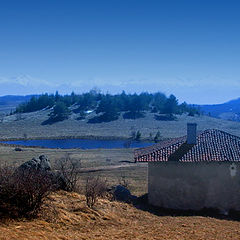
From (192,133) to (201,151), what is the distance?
1.58m

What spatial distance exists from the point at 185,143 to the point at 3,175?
38.9ft

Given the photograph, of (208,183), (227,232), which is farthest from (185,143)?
(227,232)

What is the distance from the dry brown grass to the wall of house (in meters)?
3.55

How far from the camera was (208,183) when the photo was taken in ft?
63.8

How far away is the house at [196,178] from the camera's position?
1934 cm

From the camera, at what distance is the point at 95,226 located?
490 inches

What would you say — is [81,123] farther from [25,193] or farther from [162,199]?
[25,193]

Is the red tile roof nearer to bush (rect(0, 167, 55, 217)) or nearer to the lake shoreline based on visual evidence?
bush (rect(0, 167, 55, 217))

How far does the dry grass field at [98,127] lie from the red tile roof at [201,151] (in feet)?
227

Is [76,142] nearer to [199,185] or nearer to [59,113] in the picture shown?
[59,113]

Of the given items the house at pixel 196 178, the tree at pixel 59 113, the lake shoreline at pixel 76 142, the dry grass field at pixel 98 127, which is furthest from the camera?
the tree at pixel 59 113

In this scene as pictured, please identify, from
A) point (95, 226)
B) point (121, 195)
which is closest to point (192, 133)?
point (121, 195)

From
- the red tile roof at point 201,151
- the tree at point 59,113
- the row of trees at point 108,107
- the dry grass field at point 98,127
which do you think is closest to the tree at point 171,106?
the row of trees at point 108,107

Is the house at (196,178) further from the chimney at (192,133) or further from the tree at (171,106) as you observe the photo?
the tree at (171,106)
